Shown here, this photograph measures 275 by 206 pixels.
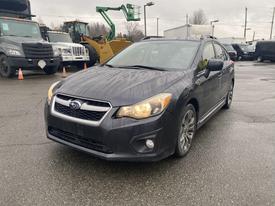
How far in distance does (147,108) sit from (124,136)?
403 mm

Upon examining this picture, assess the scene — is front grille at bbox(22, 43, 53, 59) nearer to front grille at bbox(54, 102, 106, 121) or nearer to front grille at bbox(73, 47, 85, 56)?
front grille at bbox(73, 47, 85, 56)

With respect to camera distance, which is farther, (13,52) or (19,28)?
(19,28)

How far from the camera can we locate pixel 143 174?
127 inches

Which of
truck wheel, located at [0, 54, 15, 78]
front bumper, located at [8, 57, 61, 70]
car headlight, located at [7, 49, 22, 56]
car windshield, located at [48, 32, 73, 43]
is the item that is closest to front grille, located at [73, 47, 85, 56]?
car windshield, located at [48, 32, 73, 43]

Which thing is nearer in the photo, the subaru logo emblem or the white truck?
the subaru logo emblem

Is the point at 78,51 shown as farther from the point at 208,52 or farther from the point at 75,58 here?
the point at 208,52

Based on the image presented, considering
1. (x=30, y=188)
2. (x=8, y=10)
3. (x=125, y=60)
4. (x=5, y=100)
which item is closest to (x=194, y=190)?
(x=30, y=188)

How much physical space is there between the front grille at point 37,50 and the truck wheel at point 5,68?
88cm

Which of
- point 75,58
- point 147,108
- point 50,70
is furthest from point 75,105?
point 75,58

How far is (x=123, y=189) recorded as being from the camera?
2.92m

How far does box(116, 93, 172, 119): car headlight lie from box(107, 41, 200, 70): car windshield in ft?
3.33

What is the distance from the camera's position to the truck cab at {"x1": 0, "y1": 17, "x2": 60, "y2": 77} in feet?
34.9

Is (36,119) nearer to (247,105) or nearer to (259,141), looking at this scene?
(259,141)

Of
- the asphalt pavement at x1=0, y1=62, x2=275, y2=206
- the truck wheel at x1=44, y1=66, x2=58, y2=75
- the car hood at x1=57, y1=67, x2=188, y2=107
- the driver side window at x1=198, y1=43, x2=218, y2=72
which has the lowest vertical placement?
the truck wheel at x1=44, y1=66, x2=58, y2=75
